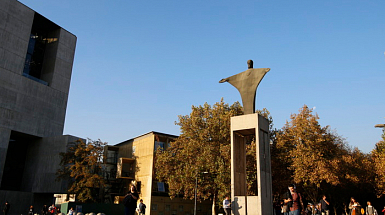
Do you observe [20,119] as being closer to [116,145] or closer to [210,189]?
[116,145]

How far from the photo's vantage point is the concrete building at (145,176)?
42.4 metres

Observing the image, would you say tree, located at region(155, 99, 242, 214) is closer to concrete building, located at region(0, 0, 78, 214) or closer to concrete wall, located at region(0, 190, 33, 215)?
concrete building, located at region(0, 0, 78, 214)

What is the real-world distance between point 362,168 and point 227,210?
2117 centimetres

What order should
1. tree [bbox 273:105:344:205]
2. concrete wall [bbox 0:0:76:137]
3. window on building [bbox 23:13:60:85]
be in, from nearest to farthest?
tree [bbox 273:105:344:205]
concrete wall [bbox 0:0:76:137]
window on building [bbox 23:13:60:85]

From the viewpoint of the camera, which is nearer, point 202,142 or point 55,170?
point 202,142

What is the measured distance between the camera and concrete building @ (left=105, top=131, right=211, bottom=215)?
139 feet

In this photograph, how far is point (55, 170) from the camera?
41594mm

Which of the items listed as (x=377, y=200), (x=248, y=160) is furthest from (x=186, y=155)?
(x=377, y=200)

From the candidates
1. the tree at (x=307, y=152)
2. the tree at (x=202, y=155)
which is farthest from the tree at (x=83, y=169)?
the tree at (x=307, y=152)

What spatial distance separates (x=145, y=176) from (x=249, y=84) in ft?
95.4

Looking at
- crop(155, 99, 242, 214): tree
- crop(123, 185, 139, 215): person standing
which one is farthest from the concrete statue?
crop(155, 99, 242, 214): tree

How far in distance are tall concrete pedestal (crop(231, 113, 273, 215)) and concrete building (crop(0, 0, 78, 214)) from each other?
1150 inches

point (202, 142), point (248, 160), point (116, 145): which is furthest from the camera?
point (116, 145)

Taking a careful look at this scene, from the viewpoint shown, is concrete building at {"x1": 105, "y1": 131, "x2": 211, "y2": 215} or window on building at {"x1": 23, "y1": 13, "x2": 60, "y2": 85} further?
window on building at {"x1": 23, "y1": 13, "x2": 60, "y2": 85}
